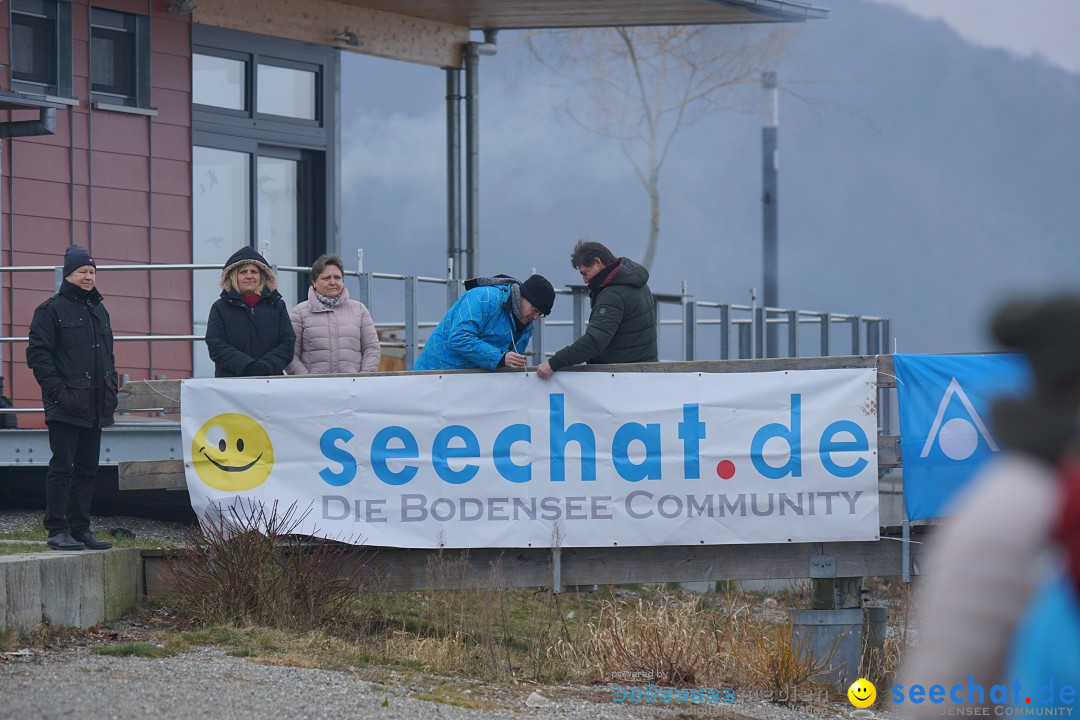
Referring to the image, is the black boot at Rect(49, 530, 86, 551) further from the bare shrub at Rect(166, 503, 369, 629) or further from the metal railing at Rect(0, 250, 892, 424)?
the metal railing at Rect(0, 250, 892, 424)

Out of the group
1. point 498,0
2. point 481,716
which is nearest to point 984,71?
point 498,0

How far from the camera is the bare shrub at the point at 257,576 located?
27.7ft

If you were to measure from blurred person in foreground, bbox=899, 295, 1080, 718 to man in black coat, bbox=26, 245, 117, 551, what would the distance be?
21.7 ft

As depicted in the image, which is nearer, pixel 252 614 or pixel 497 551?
pixel 252 614

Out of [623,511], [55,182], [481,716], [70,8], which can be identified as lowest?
[481,716]

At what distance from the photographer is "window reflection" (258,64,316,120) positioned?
14.4 meters

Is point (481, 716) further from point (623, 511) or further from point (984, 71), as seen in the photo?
point (984, 71)

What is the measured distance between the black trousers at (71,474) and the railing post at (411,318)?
2.68 metres

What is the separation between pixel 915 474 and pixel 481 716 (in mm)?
3417

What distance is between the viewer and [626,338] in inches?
365

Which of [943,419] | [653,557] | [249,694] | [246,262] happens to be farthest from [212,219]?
[249,694]

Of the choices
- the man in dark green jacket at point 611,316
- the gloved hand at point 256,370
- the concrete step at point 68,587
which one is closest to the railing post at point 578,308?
the man in dark green jacket at point 611,316

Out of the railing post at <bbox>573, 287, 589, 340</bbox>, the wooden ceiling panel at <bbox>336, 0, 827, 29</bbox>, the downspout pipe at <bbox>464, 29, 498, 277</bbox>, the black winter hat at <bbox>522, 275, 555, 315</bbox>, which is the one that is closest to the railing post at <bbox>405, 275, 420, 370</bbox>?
the railing post at <bbox>573, 287, 589, 340</bbox>

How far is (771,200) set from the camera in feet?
81.4
